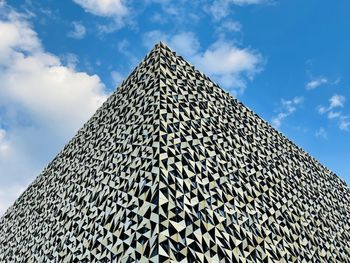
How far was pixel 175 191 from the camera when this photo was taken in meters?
17.2

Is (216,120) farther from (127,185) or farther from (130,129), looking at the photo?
(127,185)

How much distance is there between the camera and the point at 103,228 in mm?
18609

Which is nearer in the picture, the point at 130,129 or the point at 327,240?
the point at 130,129

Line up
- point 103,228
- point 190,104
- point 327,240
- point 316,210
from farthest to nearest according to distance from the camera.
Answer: point 316,210 → point 327,240 → point 190,104 → point 103,228

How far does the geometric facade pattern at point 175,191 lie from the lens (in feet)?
54.9

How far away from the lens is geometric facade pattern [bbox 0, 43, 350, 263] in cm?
1672

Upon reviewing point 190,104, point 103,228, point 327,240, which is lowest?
point 103,228

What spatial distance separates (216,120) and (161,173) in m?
9.26

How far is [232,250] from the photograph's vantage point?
1742cm

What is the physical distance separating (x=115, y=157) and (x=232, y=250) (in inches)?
361

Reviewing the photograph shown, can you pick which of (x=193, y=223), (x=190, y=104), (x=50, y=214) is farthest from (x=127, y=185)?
(x=50, y=214)

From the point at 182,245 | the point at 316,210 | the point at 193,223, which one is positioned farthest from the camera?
the point at 316,210

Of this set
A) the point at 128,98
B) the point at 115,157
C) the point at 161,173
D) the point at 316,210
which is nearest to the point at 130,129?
the point at 115,157

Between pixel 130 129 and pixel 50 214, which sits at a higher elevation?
pixel 130 129
